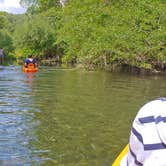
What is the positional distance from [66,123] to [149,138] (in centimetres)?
848

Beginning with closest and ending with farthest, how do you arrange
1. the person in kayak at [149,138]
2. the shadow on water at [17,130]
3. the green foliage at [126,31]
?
the person in kayak at [149,138]
the shadow on water at [17,130]
the green foliage at [126,31]

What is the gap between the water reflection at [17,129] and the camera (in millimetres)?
7273

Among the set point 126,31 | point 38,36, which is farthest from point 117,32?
point 38,36

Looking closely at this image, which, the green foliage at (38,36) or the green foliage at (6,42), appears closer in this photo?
the green foliage at (38,36)

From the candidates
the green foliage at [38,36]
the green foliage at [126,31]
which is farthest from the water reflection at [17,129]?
the green foliage at [38,36]

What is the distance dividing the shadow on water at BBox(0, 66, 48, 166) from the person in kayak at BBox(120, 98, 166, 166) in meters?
5.37

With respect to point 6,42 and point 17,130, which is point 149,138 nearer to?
point 17,130

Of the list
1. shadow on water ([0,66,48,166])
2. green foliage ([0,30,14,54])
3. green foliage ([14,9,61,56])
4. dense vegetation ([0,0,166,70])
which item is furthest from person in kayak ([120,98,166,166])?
green foliage ([0,30,14,54])

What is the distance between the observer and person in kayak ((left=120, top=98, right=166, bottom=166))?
Answer: 166 centimetres

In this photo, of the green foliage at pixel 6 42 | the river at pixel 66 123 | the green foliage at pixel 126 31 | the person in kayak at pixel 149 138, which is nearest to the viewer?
the person in kayak at pixel 149 138

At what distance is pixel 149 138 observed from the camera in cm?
169

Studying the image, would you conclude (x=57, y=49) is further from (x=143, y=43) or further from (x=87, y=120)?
(x=87, y=120)

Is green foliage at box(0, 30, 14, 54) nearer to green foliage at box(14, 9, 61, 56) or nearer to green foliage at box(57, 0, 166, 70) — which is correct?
green foliage at box(14, 9, 61, 56)

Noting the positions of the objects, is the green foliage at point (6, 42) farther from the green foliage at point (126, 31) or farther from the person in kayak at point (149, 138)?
the person in kayak at point (149, 138)
